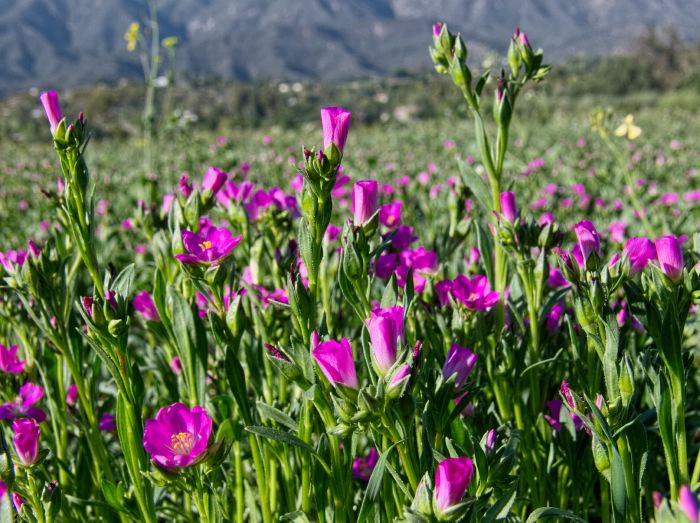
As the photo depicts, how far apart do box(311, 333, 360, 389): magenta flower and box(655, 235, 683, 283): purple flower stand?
0.51 m

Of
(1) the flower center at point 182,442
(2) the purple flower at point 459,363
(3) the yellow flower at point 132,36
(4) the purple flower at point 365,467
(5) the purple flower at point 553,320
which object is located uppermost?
(3) the yellow flower at point 132,36

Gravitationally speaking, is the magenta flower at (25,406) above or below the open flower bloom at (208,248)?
below

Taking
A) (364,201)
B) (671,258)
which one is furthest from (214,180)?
(671,258)

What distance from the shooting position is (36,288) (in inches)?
44.1

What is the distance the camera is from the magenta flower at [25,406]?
3.46 ft

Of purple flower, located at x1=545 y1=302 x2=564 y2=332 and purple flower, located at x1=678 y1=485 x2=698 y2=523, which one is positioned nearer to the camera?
purple flower, located at x1=678 y1=485 x2=698 y2=523

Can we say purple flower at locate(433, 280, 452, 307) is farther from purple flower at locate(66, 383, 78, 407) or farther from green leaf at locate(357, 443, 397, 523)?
purple flower at locate(66, 383, 78, 407)

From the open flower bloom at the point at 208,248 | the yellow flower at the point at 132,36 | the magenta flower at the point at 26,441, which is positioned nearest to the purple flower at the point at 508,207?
the open flower bloom at the point at 208,248

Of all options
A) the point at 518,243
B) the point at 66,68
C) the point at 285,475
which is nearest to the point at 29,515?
the point at 285,475

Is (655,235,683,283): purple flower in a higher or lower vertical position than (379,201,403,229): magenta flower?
lower

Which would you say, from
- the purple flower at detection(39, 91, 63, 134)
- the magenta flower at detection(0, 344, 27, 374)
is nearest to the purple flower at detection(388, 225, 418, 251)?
the purple flower at detection(39, 91, 63, 134)

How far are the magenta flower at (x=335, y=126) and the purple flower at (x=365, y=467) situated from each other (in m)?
0.67

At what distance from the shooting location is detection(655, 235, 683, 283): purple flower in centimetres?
88

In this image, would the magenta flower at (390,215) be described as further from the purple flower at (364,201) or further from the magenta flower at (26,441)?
the magenta flower at (26,441)
